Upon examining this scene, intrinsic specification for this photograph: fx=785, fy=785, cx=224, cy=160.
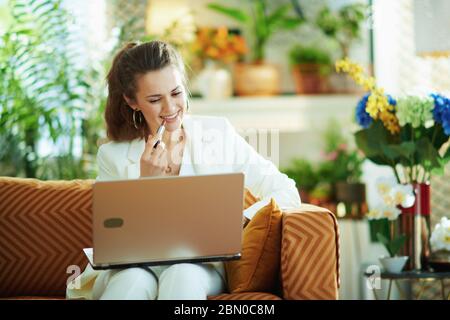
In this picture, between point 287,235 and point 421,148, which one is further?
point 421,148

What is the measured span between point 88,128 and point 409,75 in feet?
5.68

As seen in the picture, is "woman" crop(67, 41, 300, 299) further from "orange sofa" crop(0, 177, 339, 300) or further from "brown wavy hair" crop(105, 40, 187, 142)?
"orange sofa" crop(0, 177, 339, 300)

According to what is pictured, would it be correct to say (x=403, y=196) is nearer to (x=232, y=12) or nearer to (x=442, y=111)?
(x=442, y=111)

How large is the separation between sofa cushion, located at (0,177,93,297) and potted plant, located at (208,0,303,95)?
8.93ft

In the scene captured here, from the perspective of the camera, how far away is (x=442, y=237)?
9.18 ft

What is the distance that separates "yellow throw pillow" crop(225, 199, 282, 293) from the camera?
226 centimetres

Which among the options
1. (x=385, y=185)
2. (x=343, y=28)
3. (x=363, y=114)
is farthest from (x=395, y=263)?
(x=343, y=28)

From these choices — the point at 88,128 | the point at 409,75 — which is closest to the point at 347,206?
the point at 409,75

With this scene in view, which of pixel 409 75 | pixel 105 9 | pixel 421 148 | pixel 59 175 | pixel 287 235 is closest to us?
pixel 287 235

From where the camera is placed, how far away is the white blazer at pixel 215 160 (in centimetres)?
254

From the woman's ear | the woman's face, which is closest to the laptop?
the woman's face
